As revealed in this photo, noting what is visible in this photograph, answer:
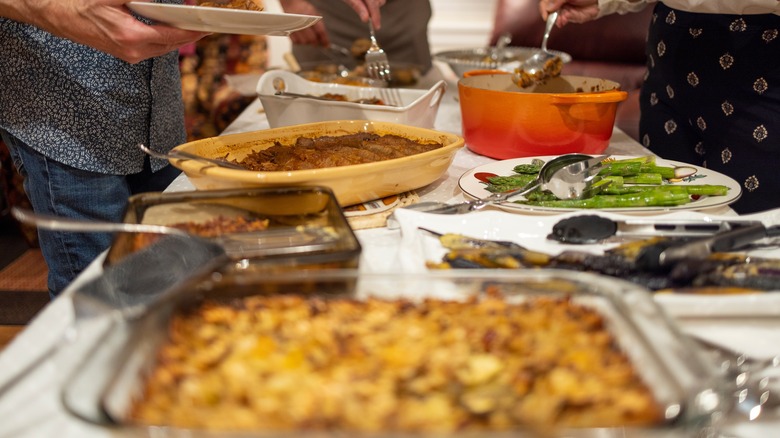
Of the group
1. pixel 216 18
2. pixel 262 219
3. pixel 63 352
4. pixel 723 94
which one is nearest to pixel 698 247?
pixel 262 219

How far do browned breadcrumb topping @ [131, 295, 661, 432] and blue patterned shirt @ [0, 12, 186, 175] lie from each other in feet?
3.43

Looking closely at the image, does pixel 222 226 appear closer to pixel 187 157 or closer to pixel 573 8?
pixel 187 157

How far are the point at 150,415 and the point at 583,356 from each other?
1.42 feet

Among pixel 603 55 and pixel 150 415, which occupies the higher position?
pixel 150 415

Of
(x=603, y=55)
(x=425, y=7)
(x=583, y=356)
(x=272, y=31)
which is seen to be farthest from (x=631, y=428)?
(x=603, y=55)

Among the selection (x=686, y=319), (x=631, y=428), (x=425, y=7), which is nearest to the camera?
(x=631, y=428)

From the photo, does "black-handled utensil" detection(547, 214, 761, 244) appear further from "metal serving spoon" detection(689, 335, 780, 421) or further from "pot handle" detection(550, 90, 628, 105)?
"pot handle" detection(550, 90, 628, 105)


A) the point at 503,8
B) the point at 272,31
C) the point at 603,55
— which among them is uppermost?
the point at 272,31

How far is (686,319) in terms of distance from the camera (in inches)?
31.2

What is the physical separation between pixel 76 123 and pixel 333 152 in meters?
0.71

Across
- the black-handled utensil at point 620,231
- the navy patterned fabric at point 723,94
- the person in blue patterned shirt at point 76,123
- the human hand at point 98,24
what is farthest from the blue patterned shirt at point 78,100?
the navy patterned fabric at point 723,94

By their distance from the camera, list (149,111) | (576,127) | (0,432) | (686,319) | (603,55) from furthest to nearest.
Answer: (603,55) → (149,111) → (576,127) → (686,319) → (0,432)

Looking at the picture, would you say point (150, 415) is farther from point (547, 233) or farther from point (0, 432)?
point (547, 233)

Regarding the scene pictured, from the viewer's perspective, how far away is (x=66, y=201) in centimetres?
159
